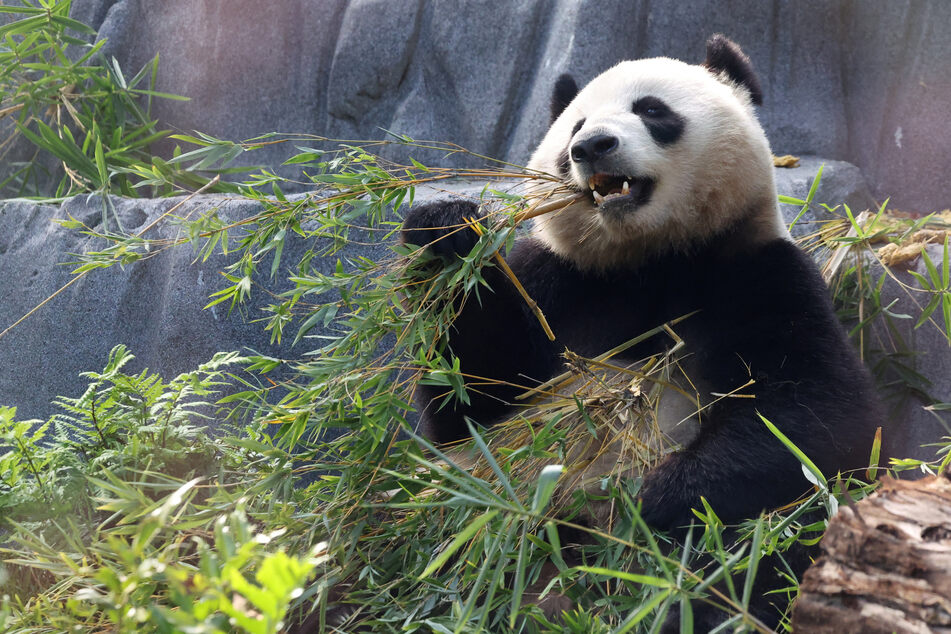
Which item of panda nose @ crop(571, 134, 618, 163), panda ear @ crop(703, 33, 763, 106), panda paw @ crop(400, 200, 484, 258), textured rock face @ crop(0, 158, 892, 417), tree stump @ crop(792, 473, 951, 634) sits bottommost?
textured rock face @ crop(0, 158, 892, 417)

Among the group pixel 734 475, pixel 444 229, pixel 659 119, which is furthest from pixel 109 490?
pixel 659 119

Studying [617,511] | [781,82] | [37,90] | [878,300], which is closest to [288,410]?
[617,511]

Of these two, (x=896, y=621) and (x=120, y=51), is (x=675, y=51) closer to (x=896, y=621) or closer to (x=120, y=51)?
(x=120, y=51)

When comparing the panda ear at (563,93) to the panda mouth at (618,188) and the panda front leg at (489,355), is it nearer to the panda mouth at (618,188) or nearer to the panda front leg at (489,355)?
the panda mouth at (618,188)

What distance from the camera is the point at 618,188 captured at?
98.3 inches

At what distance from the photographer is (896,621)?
124 cm

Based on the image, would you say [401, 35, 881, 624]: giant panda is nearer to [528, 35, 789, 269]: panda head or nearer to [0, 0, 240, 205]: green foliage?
[528, 35, 789, 269]: panda head

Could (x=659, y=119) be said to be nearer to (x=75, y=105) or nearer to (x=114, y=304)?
(x=114, y=304)

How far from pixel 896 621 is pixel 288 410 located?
1445mm

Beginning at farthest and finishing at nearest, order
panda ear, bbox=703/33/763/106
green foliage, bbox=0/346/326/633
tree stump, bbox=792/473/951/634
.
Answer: panda ear, bbox=703/33/763/106, green foliage, bbox=0/346/326/633, tree stump, bbox=792/473/951/634

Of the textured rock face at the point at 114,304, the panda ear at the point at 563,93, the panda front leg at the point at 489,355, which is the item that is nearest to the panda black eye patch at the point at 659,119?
the panda ear at the point at 563,93

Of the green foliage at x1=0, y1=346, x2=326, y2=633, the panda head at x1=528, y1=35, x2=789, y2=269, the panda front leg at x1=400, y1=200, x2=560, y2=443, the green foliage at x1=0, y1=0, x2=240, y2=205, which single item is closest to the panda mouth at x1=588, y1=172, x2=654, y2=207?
the panda head at x1=528, y1=35, x2=789, y2=269

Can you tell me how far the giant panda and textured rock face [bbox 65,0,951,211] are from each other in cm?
220

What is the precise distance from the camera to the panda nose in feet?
7.77
